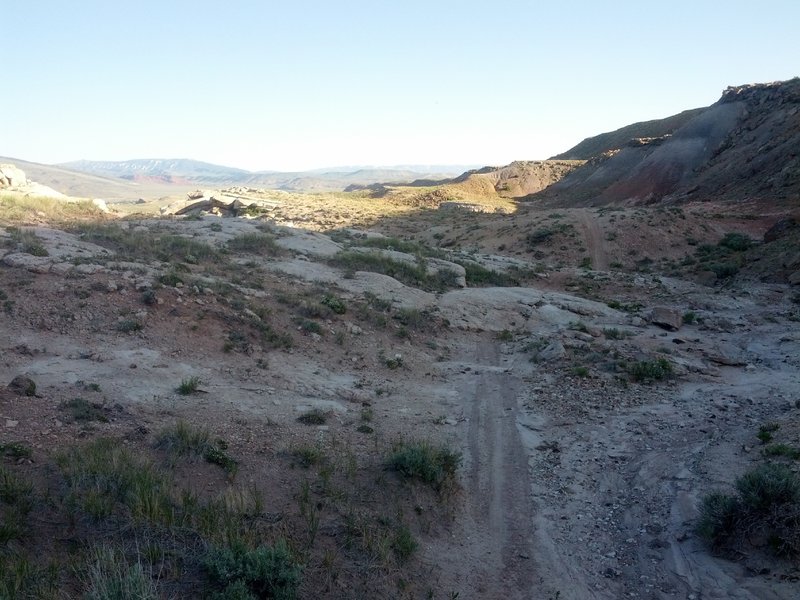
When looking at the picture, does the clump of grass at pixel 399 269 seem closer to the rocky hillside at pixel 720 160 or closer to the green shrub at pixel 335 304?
the green shrub at pixel 335 304

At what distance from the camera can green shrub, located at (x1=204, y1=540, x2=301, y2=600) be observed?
14.0 feet

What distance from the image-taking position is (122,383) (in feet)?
27.6

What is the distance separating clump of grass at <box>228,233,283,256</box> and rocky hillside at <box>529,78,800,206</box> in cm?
Result: 2612

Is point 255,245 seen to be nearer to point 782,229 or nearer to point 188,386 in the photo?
point 188,386

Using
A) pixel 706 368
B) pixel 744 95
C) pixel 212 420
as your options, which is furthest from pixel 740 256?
pixel 744 95

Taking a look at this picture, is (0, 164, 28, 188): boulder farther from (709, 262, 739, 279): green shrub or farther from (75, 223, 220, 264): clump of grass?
(709, 262, 739, 279): green shrub

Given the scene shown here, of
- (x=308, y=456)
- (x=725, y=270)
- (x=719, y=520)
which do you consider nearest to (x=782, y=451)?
(x=719, y=520)


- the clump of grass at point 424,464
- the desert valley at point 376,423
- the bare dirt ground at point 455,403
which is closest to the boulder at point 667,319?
the desert valley at point 376,423

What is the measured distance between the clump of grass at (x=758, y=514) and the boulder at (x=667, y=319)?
923 cm

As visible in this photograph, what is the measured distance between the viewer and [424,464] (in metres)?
6.70

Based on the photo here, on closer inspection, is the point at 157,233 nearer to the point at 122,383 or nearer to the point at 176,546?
the point at 122,383

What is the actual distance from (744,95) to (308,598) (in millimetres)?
54376

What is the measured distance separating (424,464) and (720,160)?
41.3m

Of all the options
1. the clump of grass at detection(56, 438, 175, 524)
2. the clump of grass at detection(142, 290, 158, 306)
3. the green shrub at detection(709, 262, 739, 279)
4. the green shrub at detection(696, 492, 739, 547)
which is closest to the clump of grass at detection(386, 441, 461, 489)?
the clump of grass at detection(56, 438, 175, 524)
